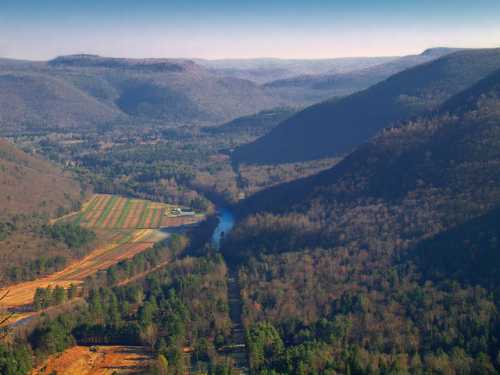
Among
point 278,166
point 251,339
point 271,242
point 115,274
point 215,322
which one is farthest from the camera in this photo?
point 278,166

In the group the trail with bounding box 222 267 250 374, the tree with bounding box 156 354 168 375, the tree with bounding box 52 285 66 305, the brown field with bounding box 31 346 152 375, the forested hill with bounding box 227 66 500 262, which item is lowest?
the tree with bounding box 52 285 66 305

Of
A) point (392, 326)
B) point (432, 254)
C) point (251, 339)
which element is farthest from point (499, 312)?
point (251, 339)

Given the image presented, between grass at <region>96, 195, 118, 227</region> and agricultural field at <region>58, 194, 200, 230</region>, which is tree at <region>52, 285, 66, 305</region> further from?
grass at <region>96, 195, 118, 227</region>

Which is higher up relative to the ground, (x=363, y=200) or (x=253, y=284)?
(x=363, y=200)

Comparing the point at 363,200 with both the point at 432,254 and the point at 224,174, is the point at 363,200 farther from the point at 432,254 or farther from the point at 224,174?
the point at 224,174

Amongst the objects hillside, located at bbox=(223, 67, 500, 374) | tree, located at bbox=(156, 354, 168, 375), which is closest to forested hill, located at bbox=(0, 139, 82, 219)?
hillside, located at bbox=(223, 67, 500, 374)

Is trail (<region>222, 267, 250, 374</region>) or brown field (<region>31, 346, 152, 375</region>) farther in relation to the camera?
trail (<region>222, 267, 250, 374</region>)
